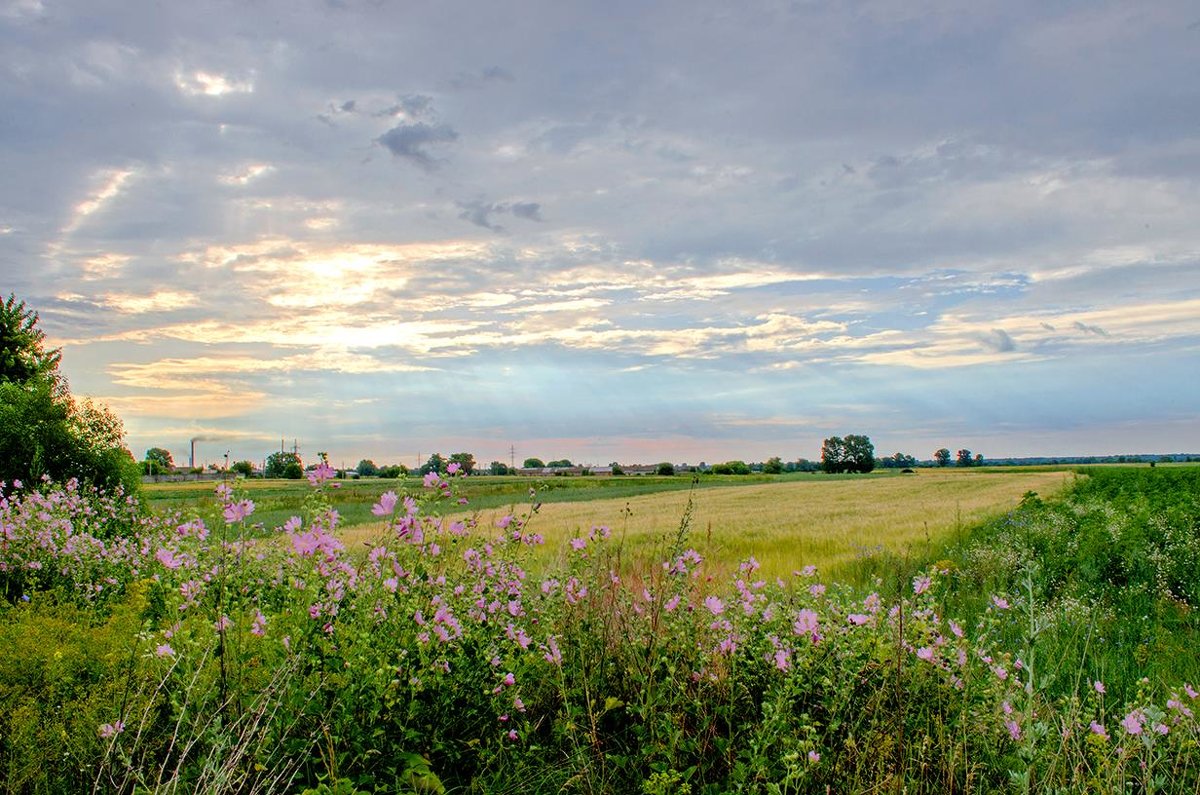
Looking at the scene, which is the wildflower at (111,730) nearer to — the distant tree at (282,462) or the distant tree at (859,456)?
Result: the distant tree at (282,462)

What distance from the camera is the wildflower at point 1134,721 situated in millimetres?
3461

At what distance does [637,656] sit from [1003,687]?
186cm

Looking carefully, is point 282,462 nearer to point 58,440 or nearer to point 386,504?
point 386,504

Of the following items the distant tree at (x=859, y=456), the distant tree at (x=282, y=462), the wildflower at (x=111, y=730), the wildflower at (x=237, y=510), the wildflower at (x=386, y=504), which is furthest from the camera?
the distant tree at (x=859, y=456)

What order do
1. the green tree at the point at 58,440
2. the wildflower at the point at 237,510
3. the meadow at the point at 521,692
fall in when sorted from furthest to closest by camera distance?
the green tree at the point at 58,440, the wildflower at the point at 237,510, the meadow at the point at 521,692

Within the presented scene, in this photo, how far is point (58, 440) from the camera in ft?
43.0

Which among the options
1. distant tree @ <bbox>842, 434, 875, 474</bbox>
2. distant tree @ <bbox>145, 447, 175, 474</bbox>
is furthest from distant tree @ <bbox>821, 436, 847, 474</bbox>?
distant tree @ <bbox>145, 447, 175, 474</bbox>

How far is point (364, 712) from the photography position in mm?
3625

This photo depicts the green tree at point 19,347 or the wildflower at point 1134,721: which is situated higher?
the green tree at point 19,347

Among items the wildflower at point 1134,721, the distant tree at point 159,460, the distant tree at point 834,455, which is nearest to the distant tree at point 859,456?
the distant tree at point 834,455

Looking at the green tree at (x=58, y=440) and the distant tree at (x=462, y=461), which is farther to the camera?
the green tree at (x=58, y=440)

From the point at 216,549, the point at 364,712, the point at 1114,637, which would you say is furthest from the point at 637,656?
the point at 1114,637

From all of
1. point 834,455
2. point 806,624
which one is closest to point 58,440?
point 806,624

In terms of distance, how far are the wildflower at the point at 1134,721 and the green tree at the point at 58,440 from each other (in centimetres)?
1426
